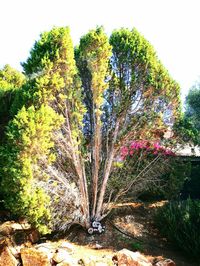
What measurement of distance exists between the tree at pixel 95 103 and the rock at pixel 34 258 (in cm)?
161

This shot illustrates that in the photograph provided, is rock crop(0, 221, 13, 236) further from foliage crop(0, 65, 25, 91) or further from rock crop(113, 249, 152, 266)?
foliage crop(0, 65, 25, 91)

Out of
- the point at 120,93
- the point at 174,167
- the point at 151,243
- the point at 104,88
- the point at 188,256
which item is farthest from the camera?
the point at 174,167

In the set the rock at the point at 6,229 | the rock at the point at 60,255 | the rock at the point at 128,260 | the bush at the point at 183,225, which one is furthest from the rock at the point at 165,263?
the rock at the point at 6,229

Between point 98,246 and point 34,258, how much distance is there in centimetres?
217

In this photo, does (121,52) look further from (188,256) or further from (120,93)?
(188,256)

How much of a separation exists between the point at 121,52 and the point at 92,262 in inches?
288

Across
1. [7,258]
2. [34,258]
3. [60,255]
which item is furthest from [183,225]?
[7,258]

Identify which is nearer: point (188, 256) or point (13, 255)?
point (13, 255)

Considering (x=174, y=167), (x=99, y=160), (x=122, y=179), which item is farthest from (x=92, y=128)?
(x=174, y=167)

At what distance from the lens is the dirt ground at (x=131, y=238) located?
841cm

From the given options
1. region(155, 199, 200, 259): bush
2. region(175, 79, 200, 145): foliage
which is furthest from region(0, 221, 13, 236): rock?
Result: region(175, 79, 200, 145): foliage

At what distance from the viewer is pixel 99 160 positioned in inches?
411

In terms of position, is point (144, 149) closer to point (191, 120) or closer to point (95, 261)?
point (191, 120)

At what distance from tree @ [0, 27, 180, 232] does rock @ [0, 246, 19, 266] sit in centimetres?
177
